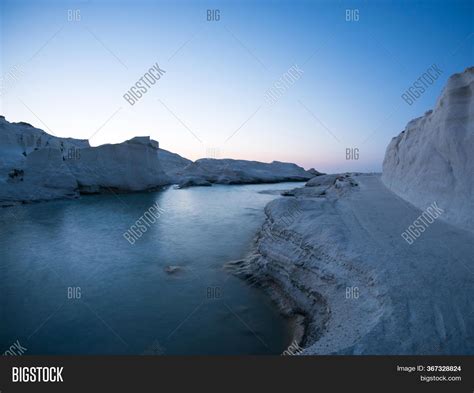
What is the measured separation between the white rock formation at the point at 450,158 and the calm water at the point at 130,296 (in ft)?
14.0

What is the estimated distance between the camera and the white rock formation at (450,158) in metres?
5.28

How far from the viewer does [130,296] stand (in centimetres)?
560

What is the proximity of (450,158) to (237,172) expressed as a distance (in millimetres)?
35319

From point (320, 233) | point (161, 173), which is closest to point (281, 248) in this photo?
point (320, 233)

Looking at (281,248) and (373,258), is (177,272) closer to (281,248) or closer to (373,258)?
(281,248)

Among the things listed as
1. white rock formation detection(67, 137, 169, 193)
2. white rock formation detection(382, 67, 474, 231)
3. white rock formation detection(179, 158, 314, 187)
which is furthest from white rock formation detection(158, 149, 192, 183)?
white rock formation detection(382, 67, 474, 231)

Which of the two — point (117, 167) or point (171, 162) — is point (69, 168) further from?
point (171, 162)

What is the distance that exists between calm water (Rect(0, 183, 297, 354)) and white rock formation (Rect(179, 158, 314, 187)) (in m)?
24.3

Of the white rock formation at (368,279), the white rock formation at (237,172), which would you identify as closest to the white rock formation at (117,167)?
the white rock formation at (237,172)

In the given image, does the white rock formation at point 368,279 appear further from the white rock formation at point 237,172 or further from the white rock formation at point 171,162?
the white rock formation at point 171,162

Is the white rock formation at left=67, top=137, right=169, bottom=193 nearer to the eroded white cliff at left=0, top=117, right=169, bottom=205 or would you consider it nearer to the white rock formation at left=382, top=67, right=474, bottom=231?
the eroded white cliff at left=0, top=117, right=169, bottom=205

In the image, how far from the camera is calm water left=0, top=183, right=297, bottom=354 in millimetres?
4102

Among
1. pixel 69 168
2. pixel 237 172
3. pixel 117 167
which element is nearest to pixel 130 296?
pixel 69 168

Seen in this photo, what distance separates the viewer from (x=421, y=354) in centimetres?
242
